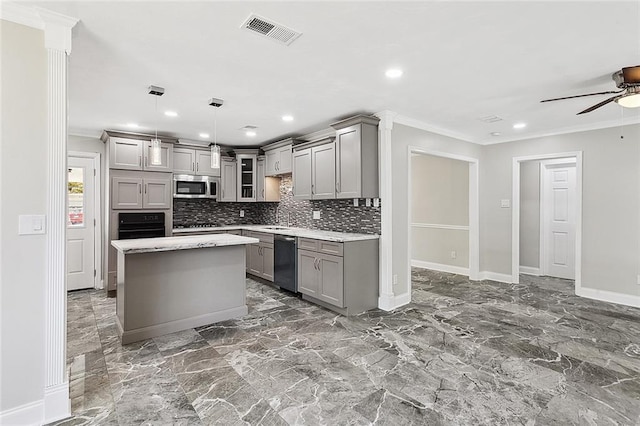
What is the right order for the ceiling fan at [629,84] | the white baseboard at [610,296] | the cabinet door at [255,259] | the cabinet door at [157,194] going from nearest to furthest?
the ceiling fan at [629,84] < the white baseboard at [610,296] < the cabinet door at [157,194] < the cabinet door at [255,259]

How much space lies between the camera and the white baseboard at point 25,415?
1.86 meters

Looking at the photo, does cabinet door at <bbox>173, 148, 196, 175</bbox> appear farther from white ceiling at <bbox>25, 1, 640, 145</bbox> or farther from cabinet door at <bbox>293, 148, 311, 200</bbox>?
cabinet door at <bbox>293, 148, 311, 200</bbox>

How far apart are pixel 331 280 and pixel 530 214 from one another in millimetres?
4583

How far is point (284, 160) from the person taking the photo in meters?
5.55

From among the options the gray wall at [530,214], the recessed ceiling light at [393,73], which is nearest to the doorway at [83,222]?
the recessed ceiling light at [393,73]

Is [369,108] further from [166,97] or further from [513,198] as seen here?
[513,198]

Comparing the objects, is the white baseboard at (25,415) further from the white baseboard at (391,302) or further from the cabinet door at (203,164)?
the cabinet door at (203,164)

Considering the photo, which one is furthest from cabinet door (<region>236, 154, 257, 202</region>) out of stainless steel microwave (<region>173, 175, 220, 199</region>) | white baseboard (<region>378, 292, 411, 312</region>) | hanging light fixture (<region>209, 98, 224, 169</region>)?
white baseboard (<region>378, 292, 411, 312</region>)

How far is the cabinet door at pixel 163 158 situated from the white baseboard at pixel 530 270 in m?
6.78

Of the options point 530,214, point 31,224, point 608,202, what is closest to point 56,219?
point 31,224

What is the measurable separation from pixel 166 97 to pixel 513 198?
538 cm

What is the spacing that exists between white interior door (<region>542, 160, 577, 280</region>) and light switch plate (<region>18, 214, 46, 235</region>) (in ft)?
23.6

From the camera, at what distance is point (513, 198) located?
5387mm

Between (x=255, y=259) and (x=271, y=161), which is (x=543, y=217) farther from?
(x=255, y=259)
